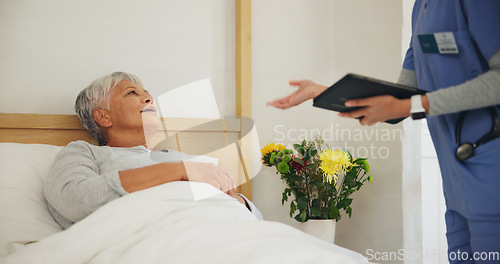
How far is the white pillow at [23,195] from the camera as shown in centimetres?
114

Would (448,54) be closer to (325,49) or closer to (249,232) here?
(249,232)

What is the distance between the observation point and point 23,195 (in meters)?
1.24

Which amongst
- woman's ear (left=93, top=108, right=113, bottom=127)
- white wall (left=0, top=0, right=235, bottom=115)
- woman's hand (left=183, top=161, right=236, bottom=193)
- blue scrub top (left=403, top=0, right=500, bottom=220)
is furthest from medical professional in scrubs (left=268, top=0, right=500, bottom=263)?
white wall (left=0, top=0, right=235, bottom=115)

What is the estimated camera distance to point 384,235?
188 cm

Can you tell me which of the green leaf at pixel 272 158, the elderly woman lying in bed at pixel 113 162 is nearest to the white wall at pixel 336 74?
the green leaf at pixel 272 158

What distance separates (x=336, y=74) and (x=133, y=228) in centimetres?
142

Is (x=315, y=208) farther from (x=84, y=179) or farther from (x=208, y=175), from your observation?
(x=84, y=179)

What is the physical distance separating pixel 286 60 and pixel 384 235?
0.93m

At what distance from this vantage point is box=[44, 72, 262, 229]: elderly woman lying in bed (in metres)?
1.16

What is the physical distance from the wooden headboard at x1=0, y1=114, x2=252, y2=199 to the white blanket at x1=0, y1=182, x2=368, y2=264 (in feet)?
2.07

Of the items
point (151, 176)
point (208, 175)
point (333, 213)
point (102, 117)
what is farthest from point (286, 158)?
point (102, 117)

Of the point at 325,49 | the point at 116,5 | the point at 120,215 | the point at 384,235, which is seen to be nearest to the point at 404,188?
the point at 384,235

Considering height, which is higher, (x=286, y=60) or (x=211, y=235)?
(x=286, y=60)

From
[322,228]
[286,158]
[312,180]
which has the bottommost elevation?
[322,228]
